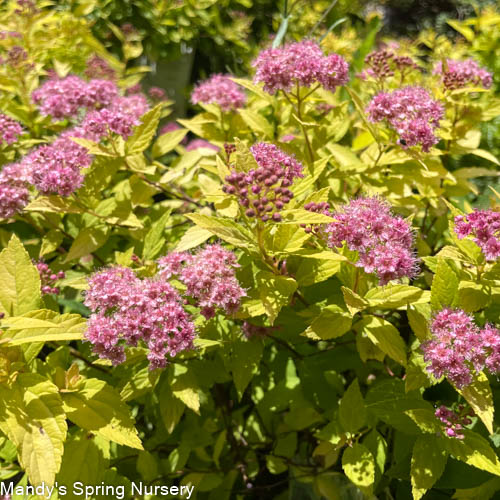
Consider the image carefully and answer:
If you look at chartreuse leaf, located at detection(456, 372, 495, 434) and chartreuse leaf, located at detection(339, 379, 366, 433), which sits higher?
chartreuse leaf, located at detection(456, 372, 495, 434)

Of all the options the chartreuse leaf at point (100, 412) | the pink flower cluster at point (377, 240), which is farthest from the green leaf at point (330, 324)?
the chartreuse leaf at point (100, 412)

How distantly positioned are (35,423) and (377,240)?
80cm

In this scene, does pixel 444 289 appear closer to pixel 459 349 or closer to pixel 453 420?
pixel 459 349

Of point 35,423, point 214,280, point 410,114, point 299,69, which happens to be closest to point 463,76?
point 410,114

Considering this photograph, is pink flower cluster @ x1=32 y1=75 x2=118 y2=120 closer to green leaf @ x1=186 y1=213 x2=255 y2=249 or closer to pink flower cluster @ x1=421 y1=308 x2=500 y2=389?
green leaf @ x1=186 y1=213 x2=255 y2=249

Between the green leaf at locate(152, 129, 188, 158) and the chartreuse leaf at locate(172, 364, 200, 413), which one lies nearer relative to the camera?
the chartreuse leaf at locate(172, 364, 200, 413)

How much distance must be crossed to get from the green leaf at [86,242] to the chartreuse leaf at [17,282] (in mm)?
285

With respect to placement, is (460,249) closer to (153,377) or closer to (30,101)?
(153,377)

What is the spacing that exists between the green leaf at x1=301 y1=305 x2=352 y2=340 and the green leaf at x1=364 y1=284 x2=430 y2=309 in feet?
0.22

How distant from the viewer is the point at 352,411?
1.28 metres

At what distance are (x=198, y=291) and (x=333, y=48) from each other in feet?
6.78

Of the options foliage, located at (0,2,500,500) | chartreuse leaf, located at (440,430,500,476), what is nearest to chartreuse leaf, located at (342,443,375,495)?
foliage, located at (0,2,500,500)

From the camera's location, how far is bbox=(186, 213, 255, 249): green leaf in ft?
3.47

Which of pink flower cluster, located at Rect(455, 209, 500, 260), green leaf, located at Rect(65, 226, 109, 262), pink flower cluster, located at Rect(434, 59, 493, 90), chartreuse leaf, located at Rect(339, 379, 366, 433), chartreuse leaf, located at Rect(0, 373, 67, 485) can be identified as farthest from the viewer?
pink flower cluster, located at Rect(434, 59, 493, 90)
